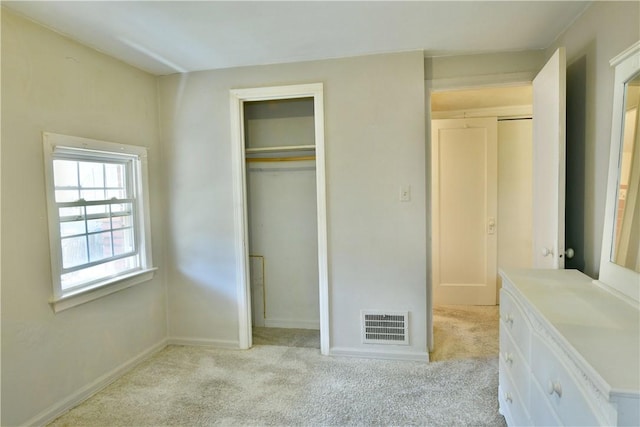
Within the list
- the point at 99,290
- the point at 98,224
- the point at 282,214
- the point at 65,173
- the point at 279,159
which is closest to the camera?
the point at 65,173

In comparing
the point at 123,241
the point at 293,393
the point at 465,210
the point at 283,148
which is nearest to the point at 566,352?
the point at 293,393

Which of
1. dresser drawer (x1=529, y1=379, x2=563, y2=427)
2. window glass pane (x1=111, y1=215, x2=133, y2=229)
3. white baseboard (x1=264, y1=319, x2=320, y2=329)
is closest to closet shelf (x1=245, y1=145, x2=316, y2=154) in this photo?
window glass pane (x1=111, y1=215, x2=133, y2=229)

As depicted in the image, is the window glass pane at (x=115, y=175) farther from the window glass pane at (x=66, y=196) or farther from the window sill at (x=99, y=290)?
the window sill at (x=99, y=290)

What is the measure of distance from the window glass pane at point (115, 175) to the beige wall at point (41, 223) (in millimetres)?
220

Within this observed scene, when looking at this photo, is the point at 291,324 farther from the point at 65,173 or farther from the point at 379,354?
the point at 65,173

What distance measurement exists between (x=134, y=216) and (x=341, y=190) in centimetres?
170

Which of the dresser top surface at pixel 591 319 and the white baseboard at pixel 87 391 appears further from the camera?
the white baseboard at pixel 87 391

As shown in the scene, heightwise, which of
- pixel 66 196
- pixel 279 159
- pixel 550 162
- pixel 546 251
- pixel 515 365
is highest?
pixel 279 159

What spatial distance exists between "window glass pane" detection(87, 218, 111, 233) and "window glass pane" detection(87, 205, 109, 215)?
0.05m

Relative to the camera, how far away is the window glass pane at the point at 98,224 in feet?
8.29

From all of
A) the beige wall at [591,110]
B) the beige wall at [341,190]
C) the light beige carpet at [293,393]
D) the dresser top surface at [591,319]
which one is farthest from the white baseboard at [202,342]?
the beige wall at [591,110]

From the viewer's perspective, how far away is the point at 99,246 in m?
2.61

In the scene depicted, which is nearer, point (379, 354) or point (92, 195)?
point (92, 195)

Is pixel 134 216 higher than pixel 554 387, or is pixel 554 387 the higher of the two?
pixel 134 216
